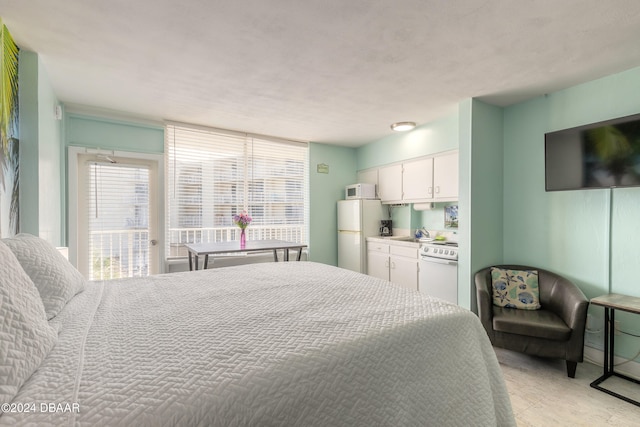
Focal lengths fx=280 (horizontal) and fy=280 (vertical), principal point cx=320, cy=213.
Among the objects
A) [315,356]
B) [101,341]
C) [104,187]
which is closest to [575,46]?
[315,356]

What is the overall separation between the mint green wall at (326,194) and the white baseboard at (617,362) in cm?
340

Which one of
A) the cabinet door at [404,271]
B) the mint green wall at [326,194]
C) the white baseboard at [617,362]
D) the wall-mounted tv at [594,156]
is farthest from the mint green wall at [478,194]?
the mint green wall at [326,194]

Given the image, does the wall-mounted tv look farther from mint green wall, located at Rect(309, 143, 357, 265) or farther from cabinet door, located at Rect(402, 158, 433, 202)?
mint green wall, located at Rect(309, 143, 357, 265)

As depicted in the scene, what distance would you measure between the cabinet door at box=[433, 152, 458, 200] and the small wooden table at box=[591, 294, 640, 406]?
5.48 ft

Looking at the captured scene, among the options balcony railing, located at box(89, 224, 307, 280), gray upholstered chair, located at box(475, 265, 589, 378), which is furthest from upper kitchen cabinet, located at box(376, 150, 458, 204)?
balcony railing, located at box(89, 224, 307, 280)

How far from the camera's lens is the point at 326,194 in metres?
5.03

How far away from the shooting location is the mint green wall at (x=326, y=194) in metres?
4.89

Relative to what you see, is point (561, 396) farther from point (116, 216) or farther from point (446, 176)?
point (116, 216)

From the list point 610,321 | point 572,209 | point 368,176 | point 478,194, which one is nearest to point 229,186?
point 368,176

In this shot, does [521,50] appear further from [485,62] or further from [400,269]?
[400,269]

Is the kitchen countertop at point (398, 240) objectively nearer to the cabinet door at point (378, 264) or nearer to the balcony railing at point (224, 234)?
the cabinet door at point (378, 264)

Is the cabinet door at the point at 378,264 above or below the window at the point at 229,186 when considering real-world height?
below

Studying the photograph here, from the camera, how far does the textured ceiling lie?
5.53ft

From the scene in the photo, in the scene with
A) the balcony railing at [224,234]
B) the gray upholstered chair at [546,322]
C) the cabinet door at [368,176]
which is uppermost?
the cabinet door at [368,176]
